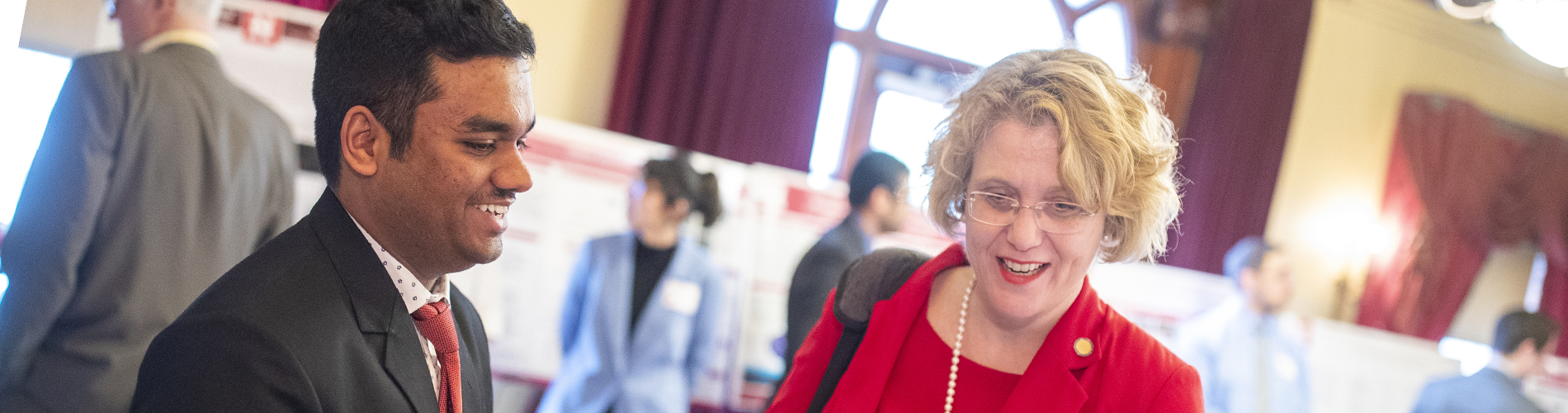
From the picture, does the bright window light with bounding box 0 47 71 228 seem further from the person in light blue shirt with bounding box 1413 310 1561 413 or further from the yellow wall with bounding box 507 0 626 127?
the person in light blue shirt with bounding box 1413 310 1561 413

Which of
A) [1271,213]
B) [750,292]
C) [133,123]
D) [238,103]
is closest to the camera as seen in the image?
[133,123]

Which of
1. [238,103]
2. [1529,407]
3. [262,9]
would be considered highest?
[262,9]

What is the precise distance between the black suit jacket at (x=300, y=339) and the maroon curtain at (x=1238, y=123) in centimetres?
587

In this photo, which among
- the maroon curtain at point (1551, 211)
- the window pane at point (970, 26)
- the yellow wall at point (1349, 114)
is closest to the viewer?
the window pane at point (970, 26)

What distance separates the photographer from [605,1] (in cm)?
466

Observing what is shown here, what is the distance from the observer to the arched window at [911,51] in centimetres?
550

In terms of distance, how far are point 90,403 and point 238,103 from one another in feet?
2.71

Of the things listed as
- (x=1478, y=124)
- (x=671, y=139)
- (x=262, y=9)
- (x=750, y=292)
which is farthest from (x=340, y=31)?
(x=1478, y=124)

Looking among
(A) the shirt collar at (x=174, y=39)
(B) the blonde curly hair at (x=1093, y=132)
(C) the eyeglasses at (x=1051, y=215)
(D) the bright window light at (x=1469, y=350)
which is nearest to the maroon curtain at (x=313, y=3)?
(A) the shirt collar at (x=174, y=39)

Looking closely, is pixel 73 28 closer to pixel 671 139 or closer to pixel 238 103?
pixel 238 103

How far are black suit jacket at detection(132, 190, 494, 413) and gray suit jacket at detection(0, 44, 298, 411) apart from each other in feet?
4.83

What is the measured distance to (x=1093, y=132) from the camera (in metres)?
1.35

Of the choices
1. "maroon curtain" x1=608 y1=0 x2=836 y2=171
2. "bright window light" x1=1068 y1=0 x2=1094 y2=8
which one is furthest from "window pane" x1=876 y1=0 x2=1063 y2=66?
"maroon curtain" x1=608 y1=0 x2=836 y2=171

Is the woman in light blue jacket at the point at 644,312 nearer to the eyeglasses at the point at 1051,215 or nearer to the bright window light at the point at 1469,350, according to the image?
the eyeglasses at the point at 1051,215
